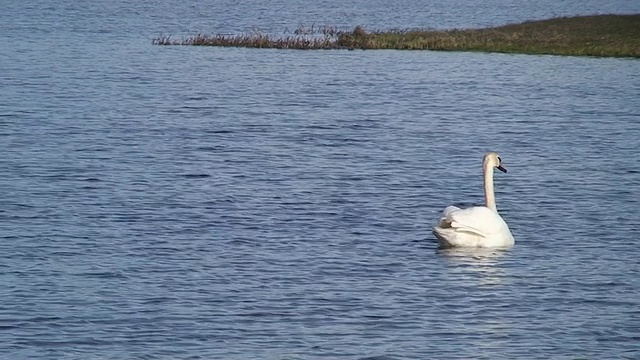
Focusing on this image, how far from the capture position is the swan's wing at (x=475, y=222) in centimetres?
2373

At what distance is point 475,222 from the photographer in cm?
2377

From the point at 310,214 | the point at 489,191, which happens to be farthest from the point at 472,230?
the point at 310,214

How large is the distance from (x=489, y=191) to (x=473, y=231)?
7.03 feet

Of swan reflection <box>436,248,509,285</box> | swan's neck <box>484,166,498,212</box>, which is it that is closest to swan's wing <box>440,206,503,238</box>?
swan reflection <box>436,248,509,285</box>

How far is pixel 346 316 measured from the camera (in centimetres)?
1862

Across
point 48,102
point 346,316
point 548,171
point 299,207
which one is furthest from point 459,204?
point 48,102

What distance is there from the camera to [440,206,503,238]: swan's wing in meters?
23.7

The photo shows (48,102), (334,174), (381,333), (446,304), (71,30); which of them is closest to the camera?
(381,333)

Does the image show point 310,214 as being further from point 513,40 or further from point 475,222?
point 513,40

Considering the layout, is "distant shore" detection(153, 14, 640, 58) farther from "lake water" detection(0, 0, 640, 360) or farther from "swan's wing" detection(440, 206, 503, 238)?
"swan's wing" detection(440, 206, 503, 238)

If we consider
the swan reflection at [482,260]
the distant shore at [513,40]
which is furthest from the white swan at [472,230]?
the distant shore at [513,40]

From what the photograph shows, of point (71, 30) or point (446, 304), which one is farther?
point (71, 30)

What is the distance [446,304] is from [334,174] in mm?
13873

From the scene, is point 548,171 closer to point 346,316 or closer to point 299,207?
point 299,207
